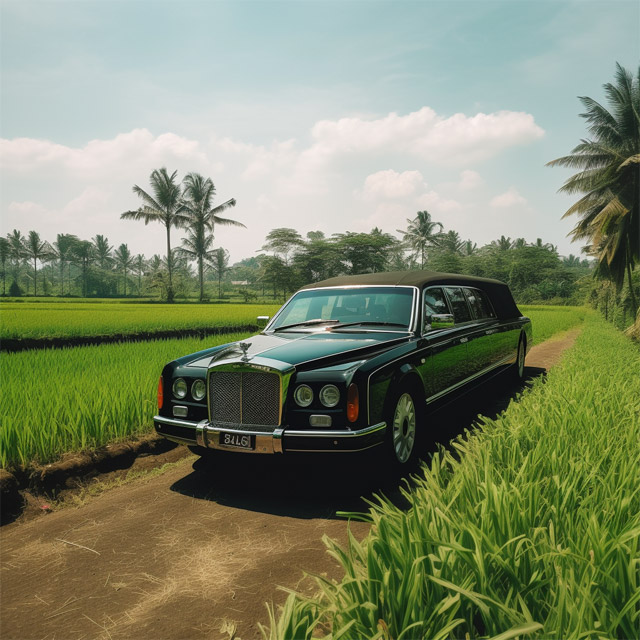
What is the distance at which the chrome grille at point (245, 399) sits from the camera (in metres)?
3.80

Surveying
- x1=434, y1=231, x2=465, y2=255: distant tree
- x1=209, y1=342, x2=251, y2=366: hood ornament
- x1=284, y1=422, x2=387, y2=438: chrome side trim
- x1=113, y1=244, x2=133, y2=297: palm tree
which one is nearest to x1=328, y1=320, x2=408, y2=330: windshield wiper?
x1=209, y1=342, x2=251, y2=366: hood ornament

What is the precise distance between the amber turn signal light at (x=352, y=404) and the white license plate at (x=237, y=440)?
76cm

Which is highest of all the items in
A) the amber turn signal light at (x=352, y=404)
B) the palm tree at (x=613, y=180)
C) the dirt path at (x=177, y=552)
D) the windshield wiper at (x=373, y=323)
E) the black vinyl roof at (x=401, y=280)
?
the palm tree at (x=613, y=180)

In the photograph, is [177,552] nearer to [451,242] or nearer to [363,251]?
[363,251]

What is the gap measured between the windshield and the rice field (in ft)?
6.13

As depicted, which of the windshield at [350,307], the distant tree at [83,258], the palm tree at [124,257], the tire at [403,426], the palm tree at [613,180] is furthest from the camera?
the palm tree at [124,257]

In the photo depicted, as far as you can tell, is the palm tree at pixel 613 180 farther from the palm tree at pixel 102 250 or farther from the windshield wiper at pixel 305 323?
the palm tree at pixel 102 250

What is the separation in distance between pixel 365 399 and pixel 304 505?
0.93 meters

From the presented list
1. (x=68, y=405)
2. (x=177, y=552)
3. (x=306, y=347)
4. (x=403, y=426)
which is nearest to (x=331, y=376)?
(x=306, y=347)

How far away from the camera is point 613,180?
21.1 m

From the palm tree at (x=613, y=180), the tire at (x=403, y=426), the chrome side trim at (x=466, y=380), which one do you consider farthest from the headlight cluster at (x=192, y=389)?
the palm tree at (x=613, y=180)

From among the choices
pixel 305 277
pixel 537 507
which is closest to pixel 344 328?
pixel 537 507

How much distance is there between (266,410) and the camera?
3.83 m

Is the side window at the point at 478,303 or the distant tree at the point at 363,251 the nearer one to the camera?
the side window at the point at 478,303
